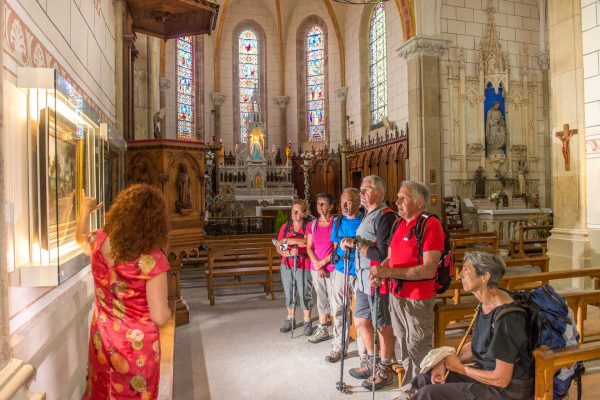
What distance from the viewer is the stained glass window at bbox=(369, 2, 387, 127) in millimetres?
16141

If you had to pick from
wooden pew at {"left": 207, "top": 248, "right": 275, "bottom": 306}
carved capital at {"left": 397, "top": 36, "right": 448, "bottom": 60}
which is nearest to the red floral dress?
wooden pew at {"left": 207, "top": 248, "right": 275, "bottom": 306}

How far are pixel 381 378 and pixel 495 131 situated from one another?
11.7m

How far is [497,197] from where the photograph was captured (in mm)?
12562

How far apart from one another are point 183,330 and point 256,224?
8.11 metres

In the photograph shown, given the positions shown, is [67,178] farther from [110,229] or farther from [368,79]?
[368,79]

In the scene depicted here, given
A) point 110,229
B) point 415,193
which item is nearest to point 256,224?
point 415,193

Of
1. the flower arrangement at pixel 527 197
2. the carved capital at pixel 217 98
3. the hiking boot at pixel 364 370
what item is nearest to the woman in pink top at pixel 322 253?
the hiking boot at pixel 364 370

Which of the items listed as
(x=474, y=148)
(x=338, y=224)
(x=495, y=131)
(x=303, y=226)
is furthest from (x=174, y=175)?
(x=495, y=131)

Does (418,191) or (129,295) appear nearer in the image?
(129,295)

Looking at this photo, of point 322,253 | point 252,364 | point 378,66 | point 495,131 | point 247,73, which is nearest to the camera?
point 252,364

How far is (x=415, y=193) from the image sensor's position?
3174 mm

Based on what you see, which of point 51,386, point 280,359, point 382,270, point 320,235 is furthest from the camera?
point 320,235

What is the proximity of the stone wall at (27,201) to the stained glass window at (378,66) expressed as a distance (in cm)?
1337

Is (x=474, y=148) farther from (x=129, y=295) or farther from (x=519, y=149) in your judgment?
(x=129, y=295)
